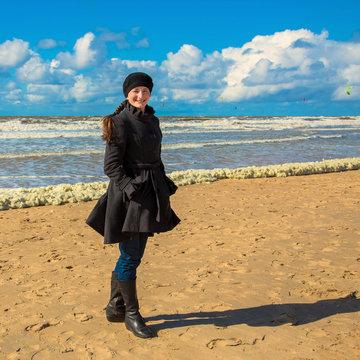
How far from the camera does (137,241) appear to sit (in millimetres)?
2934

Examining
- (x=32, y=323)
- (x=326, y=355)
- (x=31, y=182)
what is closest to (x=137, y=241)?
(x=32, y=323)

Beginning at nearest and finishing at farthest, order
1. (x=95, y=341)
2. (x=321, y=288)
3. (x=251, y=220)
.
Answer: (x=95, y=341) → (x=321, y=288) → (x=251, y=220)

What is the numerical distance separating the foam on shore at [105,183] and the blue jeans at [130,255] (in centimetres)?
490

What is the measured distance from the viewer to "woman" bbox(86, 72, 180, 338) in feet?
9.12

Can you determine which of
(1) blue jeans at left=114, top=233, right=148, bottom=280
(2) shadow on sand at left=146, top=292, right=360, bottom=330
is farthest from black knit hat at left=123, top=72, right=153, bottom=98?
(2) shadow on sand at left=146, top=292, right=360, bottom=330

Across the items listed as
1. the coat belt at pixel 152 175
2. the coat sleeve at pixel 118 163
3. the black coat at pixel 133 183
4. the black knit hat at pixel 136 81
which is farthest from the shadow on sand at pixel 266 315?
the black knit hat at pixel 136 81

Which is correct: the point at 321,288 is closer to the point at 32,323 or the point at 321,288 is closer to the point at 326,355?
the point at 326,355

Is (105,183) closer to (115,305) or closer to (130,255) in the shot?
(115,305)

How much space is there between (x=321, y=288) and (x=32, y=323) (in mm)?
2610

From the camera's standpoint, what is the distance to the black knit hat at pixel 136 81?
2.87 metres

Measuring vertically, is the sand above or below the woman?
below

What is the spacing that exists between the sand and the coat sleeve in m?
1.16

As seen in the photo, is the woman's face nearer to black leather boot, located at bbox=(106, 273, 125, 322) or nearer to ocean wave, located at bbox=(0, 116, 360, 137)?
black leather boot, located at bbox=(106, 273, 125, 322)

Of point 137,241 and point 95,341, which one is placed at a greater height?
point 137,241
